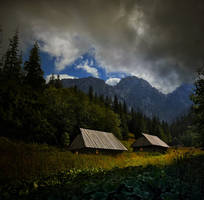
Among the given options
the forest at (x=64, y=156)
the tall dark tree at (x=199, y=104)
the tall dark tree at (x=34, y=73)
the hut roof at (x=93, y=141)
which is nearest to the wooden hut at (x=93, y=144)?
the hut roof at (x=93, y=141)

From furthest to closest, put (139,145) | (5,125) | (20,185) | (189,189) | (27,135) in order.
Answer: (139,145) < (27,135) < (5,125) < (20,185) < (189,189)

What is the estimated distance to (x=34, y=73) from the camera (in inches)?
1302

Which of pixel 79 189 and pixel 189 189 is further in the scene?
pixel 189 189

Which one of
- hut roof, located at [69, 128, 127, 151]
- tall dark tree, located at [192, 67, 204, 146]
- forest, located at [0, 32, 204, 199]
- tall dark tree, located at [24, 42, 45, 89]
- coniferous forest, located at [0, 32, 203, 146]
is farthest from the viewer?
tall dark tree, located at [24, 42, 45, 89]

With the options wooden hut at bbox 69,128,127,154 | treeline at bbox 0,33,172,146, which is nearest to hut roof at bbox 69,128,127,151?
wooden hut at bbox 69,128,127,154

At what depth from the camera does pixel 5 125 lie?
82.9 feet

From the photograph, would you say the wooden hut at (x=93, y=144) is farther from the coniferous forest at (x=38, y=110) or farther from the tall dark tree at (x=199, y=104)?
the tall dark tree at (x=199, y=104)

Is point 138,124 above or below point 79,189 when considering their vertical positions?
above

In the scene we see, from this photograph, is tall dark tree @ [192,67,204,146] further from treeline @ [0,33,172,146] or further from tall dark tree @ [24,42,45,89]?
tall dark tree @ [24,42,45,89]

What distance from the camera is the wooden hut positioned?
20900mm

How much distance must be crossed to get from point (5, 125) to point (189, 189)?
27.0 metres

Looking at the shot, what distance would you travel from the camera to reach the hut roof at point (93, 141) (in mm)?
20891

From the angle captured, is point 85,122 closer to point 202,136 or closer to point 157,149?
point 157,149

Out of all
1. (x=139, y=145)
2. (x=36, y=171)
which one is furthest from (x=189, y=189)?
(x=139, y=145)
